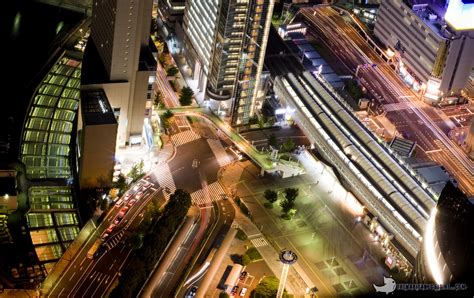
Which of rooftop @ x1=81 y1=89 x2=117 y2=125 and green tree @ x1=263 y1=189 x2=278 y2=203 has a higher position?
green tree @ x1=263 y1=189 x2=278 y2=203

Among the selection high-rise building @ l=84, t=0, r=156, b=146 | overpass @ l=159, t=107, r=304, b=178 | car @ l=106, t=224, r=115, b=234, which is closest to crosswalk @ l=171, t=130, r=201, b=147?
overpass @ l=159, t=107, r=304, b=178

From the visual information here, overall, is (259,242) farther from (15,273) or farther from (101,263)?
(15,273)

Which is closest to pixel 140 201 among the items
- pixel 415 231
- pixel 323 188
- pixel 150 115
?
pixel 150 115

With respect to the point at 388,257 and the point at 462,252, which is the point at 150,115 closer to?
the point at 388,257

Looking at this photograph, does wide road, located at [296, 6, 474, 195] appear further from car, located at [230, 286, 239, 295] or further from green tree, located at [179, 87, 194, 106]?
car, located at [230, 286, 239, 295]

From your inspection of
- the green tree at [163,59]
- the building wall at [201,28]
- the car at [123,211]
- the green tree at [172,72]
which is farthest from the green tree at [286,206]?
the green tree at [163,59]

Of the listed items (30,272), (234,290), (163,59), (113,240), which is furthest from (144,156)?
(234,290)

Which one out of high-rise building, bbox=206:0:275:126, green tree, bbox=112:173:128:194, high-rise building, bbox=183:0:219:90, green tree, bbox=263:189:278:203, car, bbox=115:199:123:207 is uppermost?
high-rise building, bbox=183:0:219:90
